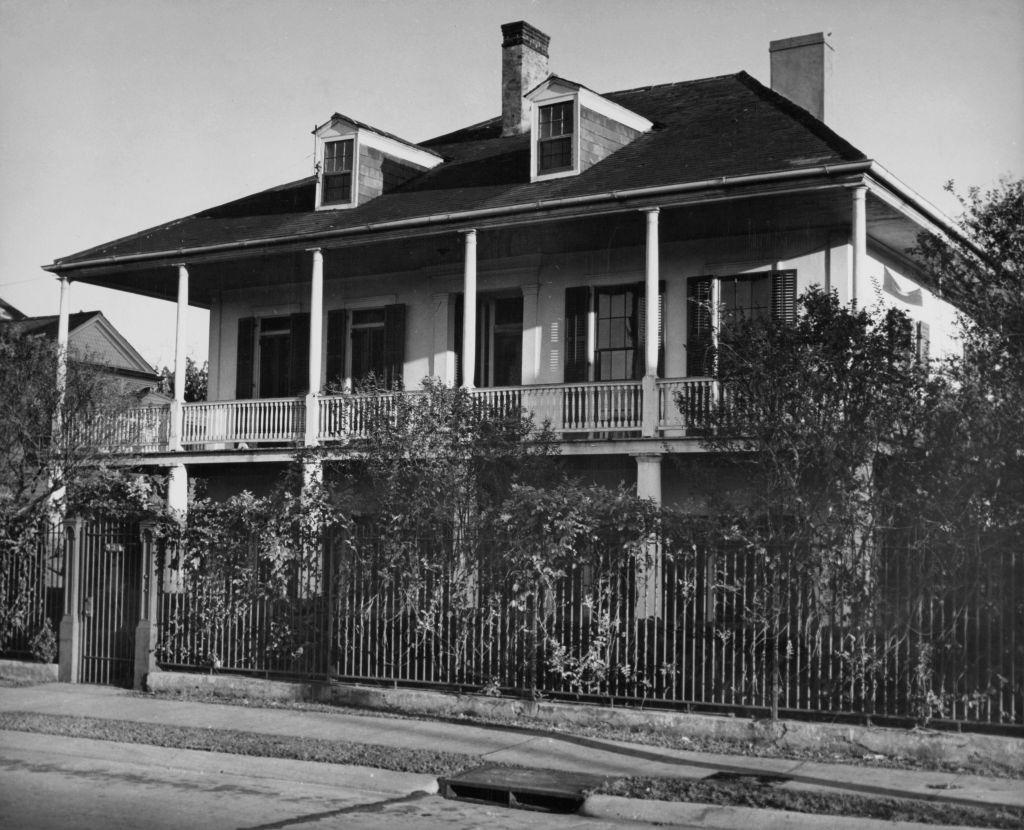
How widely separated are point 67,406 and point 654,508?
1009cm

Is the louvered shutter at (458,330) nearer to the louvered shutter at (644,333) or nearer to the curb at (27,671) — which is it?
the louvered shutter at (644,333)

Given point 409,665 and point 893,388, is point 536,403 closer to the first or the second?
point 409,665

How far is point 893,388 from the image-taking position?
35.6 ft

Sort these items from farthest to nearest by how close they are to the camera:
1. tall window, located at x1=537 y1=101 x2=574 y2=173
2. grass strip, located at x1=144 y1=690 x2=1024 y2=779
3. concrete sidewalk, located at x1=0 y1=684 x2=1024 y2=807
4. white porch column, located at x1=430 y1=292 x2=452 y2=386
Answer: white porch column, located at x1=430 y1=292 x2=452 y2=386, tall window, located at x1=537 y1=101 x2=574 y2=173, grass strip, located at x1=144 y1=690 x2=1024 y2=779, concrete sidewalk, located at x1=0 y1=684 x2=1024 y2=807

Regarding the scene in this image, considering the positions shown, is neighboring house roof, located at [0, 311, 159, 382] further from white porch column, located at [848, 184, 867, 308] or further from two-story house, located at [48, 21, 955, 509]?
white porch column, located at [848, 184, 867, 308]

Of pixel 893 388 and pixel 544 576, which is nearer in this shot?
pixel 893 388

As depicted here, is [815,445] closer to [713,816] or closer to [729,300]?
[713,816]

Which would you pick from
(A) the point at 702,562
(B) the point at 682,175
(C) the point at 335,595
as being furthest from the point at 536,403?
(A) the point at 702,562

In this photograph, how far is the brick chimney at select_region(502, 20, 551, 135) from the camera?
80.8 feet

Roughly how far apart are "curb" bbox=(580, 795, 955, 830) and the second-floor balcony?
6805mm

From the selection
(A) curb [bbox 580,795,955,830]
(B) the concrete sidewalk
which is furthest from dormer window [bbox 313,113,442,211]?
(A) curb [bbox 580,795,955,830]

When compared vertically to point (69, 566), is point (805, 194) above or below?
above

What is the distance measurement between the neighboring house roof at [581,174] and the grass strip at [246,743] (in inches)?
399

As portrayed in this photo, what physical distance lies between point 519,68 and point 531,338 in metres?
6.64
